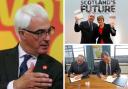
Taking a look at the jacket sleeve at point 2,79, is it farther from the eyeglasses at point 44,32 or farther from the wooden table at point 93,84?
the wooden table at point 93,84

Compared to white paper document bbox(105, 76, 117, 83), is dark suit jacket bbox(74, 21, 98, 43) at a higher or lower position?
higher

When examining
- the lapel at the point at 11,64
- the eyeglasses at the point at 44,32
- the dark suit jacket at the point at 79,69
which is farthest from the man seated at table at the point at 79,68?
the lapel at the point at 11,64

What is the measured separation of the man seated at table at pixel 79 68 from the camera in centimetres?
178

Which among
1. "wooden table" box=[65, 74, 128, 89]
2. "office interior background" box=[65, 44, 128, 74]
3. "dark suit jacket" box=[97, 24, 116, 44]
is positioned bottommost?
"wooden table" box=[65, 74, 128, 89]

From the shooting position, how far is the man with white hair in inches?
70.2

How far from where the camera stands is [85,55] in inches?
70.5

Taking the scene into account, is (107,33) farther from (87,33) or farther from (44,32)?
(44,32)

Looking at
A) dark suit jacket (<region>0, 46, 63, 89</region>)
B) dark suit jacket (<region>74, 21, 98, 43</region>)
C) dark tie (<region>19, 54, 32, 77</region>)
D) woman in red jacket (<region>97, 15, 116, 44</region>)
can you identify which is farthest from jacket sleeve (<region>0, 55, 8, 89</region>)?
woman in red jacket (<region>97, 15, 116, 44</region>)

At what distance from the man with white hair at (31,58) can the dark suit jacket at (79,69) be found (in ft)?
0.28

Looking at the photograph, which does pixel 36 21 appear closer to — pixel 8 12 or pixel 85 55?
pixel 8 12

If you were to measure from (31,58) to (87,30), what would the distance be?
0.45 meters

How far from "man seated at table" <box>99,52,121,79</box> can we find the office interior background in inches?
1.1

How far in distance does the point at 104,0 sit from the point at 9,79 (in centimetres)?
87

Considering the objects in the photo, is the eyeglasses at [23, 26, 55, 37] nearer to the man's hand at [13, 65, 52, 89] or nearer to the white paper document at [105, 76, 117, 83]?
the man's hand at [13, 65, 52, 89]
